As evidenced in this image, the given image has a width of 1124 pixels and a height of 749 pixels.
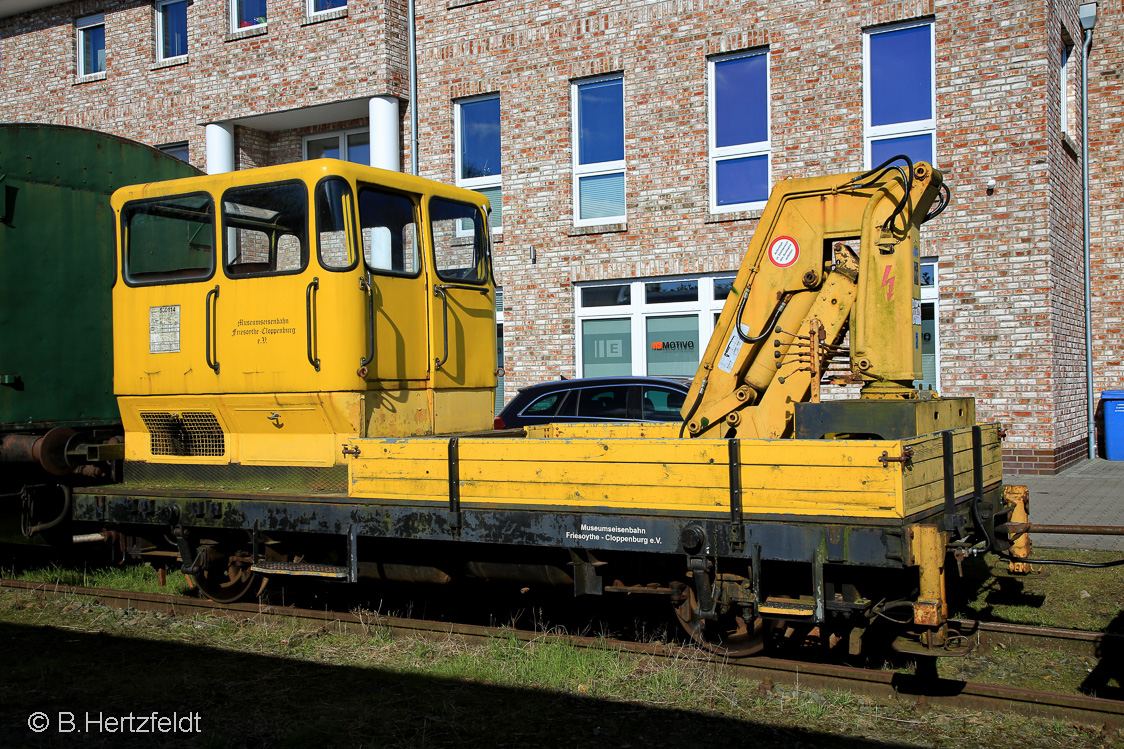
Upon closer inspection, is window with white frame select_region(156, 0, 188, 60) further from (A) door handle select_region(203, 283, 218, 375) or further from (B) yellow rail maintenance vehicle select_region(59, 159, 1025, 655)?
(A) door handle select_region(203, 283, 218, 375)

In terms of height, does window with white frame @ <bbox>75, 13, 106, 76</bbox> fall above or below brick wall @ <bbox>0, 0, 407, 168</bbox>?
above

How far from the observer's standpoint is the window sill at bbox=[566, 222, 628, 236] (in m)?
14.5

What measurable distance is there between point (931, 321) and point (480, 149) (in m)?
7.56

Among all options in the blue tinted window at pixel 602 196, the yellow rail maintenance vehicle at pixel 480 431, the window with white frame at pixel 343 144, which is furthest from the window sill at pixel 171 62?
the yellow rail maintenance vehicle at pixel 480 431

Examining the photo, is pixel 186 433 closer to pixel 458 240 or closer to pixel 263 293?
pixel 263 293

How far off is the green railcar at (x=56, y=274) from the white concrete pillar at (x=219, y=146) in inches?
366

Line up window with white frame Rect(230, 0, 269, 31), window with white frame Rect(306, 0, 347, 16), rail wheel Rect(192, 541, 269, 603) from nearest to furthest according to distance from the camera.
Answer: rail wheel Rect(192, 541, 269, 603)
window with white frame Rect(306, 0, 347, 16)
window with white frame Rect(230, 0, 269, 31)

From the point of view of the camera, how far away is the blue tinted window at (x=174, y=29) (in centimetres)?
1809

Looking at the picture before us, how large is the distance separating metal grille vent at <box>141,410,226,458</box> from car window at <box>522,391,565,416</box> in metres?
4.16

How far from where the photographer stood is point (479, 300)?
7.06 metres

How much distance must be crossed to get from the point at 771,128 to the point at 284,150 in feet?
30.2

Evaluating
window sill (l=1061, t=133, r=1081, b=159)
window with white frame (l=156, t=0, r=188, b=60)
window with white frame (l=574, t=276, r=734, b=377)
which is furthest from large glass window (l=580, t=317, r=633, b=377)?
window with white frame (l=156, t=0, r=188, b=60)

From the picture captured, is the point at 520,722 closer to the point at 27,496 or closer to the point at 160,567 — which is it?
the point at 160,567

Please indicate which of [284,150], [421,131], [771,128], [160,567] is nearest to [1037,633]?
[160,567]
